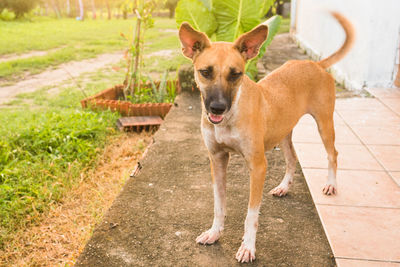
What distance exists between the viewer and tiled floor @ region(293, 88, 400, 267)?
280cm

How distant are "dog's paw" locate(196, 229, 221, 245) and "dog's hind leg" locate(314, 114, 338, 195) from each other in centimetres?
127

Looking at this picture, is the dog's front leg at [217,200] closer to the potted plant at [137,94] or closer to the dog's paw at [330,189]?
the dog's paw at [330,189]

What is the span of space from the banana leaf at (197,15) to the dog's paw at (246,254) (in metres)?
4.60

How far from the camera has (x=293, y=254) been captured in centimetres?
278

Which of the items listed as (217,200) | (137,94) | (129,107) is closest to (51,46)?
(137,94)

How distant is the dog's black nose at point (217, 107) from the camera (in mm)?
2344

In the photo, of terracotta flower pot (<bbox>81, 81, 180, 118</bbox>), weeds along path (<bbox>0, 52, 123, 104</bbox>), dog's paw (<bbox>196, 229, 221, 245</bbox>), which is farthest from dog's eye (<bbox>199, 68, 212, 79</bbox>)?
weeds along path (<bbox>0, 52, 123, 104</bbox>)

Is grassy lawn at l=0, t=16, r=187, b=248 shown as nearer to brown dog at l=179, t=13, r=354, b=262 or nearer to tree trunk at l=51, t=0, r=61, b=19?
brown dog at l=179, t=13, r=354, b=262

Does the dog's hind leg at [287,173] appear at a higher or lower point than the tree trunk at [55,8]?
Answer: lower

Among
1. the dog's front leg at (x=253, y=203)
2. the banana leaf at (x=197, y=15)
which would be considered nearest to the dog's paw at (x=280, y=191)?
the dog's front leg at (x=253, y=203)

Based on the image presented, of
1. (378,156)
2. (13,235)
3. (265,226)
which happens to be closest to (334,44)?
(378,156)

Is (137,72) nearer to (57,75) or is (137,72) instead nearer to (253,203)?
(57,75)

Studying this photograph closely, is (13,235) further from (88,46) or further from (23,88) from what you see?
(88,46)

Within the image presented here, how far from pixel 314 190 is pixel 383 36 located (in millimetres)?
4185
